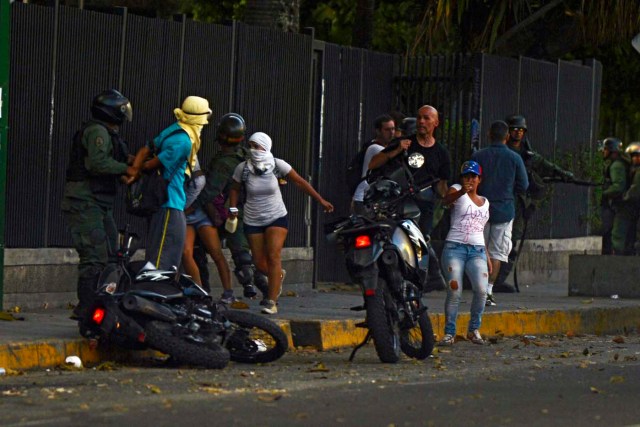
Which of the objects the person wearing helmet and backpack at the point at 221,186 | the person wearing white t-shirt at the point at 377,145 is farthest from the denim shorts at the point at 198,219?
the person wearing white t-shirt at the point at 377,145

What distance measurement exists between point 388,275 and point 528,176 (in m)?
6.46

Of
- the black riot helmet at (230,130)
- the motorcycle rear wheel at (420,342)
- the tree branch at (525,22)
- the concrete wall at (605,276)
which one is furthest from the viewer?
the tree branch at (525,22)

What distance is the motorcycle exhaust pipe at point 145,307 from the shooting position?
1058cm

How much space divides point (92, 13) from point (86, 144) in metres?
2.23

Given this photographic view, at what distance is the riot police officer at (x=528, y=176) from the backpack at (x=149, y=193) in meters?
5.77

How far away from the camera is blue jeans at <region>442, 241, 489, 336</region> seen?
41.8ft

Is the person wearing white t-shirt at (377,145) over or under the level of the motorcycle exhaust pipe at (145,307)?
over

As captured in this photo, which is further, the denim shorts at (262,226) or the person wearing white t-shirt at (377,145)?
the person wearing white t-shirt at (377,145)

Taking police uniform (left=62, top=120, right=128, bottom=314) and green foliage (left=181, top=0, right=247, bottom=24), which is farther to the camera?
green foliage (left=181, top=0, right=247, bottom=24)

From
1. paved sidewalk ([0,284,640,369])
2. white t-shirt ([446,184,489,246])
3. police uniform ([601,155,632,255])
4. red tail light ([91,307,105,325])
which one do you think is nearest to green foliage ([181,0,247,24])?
police uniform ([601,155,632,255])

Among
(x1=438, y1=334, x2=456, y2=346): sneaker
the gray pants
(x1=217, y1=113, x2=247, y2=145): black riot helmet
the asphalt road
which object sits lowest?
the asphalt road

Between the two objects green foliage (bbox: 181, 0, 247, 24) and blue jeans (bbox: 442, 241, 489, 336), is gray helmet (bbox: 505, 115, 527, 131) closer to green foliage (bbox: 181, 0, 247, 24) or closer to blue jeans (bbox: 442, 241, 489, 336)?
blue jeans (bbox: 442, 241, 489, 336)

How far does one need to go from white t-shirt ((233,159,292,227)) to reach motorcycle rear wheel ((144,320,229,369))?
2.99 m

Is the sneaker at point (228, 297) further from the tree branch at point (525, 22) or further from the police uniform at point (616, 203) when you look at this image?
the police uniform at point (616, 203)
